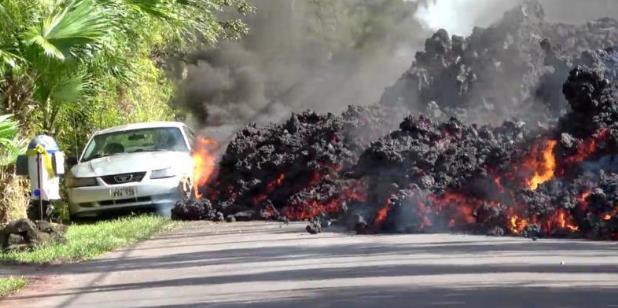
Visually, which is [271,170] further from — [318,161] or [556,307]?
[556,307]

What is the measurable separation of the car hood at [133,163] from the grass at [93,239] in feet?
2.48

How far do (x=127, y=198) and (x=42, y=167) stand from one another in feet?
13.3

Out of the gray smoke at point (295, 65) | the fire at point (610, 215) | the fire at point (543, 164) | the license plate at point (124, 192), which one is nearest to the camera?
the fire at point (610, 215)

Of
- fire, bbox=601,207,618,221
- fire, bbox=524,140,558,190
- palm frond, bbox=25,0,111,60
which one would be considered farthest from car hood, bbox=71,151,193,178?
fire, bbox=601,207,618,221

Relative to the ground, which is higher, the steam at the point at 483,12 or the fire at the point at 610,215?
the steam at the point at 483,12

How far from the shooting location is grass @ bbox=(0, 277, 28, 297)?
9895 mm

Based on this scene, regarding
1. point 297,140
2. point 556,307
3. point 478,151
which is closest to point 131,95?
point 297,140

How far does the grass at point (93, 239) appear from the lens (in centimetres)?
1242

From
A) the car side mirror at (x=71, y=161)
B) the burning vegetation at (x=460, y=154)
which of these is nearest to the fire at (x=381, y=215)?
the burning vegetation at (x=460, y=154)

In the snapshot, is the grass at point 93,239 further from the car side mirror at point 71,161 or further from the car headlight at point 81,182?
the car side mirror at point 71,161

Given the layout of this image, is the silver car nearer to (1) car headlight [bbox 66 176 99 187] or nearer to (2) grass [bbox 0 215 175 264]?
(1) car headlight [bbox 66 176 99 187]

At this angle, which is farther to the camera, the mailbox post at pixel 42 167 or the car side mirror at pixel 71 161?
the car side mirror at pixel 71 161

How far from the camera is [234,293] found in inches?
358

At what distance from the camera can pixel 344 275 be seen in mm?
9773
